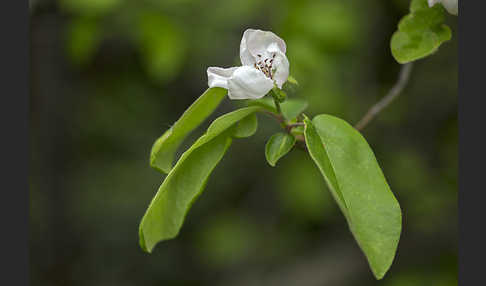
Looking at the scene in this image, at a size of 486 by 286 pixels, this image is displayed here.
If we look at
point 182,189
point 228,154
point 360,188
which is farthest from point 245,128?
point 228,154

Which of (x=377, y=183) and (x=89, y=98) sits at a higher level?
(x=377, y=183)

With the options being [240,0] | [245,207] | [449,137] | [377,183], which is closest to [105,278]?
[245,207]

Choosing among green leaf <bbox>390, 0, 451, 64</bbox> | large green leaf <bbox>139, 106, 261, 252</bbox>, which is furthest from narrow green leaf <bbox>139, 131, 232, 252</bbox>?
green leaf <bbox>390, 0, 451, 64</bbox>

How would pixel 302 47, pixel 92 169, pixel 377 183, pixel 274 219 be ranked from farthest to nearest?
1. pixel 92 169
2. pixel 274 219
3. pixel 302 47
4. pixel 377 183

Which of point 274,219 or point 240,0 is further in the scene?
point 274,219

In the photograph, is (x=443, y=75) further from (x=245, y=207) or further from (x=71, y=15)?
(x=71, y=15)

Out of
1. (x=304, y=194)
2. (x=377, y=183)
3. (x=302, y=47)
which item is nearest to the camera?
(x=377, y=183)

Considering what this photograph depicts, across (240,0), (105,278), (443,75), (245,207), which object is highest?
(240,0)
